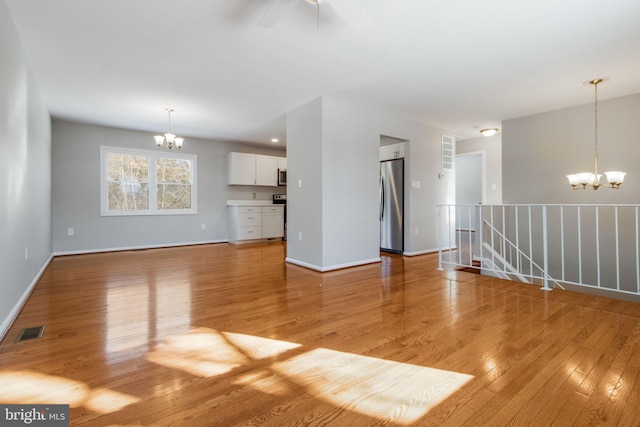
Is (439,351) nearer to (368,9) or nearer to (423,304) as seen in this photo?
(423,304)

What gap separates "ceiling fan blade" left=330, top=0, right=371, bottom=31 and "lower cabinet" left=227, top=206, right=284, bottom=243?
5.49 metres

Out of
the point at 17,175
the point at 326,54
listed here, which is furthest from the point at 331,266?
the point at 17,175

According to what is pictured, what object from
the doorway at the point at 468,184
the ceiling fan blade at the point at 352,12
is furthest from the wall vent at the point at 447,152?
the ceiling fan blade at the point at 352,12

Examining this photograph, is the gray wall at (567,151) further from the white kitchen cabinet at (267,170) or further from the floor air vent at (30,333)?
the floor air vent at (30,333)

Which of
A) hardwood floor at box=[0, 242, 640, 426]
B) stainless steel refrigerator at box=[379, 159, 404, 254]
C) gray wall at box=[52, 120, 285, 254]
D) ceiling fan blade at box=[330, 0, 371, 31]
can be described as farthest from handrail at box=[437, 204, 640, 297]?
gray wall at box=[52, 120, 285, 254]

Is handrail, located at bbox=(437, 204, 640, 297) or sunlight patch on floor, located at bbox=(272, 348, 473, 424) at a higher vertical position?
handrail, located at bbox=(437, 204, 640, 297)

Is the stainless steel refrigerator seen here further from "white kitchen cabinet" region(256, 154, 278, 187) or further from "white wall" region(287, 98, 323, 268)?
"white kitchen cabinet" region(256, 154, 278, 187)

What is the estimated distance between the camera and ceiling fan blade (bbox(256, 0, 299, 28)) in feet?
6.57

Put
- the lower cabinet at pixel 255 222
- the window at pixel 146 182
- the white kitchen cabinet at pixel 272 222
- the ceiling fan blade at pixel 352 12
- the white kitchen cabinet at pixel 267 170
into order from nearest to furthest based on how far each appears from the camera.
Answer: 1. the ceiling fan blade at pixel 352 12
2. the window at pixel 146 182
3. the lower cabinet at pixel 255 222
4. the white kitchen cabinet at pixel 272 222
5. the white kitchen cabinet at pixel 267 170

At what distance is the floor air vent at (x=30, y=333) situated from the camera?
2.19 metres

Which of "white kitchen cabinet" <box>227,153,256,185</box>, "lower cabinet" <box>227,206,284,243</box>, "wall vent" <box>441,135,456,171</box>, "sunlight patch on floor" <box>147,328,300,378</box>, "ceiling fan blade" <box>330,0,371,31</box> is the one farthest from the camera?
"white kitchen cabinet" <box>227,153,256,185</box>

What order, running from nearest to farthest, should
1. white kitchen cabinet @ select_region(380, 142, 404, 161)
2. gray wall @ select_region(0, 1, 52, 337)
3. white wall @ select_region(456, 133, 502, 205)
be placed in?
gray wall @ select_region(0, 1, 52, 337), white kitchen cabinet @ select_region(380, 142, 404, 161), white wall @ select_region(456, 133, 502, 205)

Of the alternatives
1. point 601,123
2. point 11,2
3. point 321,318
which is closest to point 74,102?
point 11,2

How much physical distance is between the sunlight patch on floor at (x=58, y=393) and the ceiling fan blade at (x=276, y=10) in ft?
7.73
